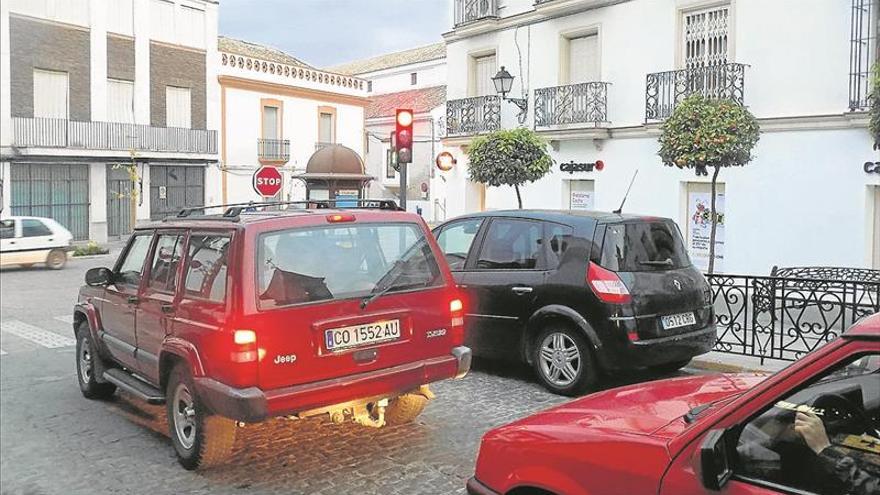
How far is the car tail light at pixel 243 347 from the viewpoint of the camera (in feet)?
11.6

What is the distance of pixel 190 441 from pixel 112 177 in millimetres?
2245

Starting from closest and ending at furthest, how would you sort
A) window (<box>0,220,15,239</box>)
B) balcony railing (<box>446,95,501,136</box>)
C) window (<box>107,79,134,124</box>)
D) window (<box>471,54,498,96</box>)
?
window (<box>0,220,15,239</box>), window (<box>107,79,134,124</box>), balcony railing (<box>446,95,501,136</box>), window (<box>471,54,498,96</box>)

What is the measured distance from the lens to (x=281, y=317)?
3641 millimetres

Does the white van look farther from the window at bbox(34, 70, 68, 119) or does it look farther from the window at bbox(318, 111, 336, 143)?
the window at bbox(318, 111, 336, 143)

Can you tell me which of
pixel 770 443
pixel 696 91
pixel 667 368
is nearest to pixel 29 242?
pixel 770 443

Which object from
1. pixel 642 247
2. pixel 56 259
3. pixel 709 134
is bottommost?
pixel 642 247

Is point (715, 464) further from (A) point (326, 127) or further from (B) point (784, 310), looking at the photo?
(B) point (784, 310)

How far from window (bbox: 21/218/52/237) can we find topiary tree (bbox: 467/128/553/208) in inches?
407

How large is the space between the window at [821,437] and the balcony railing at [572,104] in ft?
38.3

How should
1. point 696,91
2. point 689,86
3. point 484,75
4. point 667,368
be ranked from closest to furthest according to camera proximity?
point 667,368
point 696,91
point 689,86
point 484,75

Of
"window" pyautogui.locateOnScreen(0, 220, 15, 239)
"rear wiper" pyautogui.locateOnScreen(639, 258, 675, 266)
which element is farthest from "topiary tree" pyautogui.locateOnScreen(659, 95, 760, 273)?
"window" pyautogui.locateOnScreen(0, 220, 15, 239)

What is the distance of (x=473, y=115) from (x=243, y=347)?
41.6ft

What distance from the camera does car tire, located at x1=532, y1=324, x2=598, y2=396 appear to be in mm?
5383

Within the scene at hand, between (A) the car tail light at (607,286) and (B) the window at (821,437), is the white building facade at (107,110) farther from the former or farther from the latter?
(A) the car tail light at (607,286)
